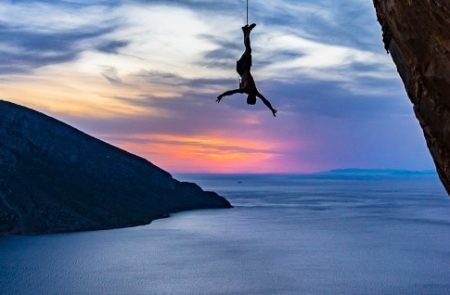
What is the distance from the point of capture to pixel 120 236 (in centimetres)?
11125

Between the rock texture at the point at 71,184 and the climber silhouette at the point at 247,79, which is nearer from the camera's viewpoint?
the climber silhouette at the point at 247,79

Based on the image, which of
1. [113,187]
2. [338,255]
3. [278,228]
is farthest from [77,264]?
[113,187]

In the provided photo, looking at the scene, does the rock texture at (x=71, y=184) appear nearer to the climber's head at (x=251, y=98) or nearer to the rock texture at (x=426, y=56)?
the rock texture at (x=426, y=56)

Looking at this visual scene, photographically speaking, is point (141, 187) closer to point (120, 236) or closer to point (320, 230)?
point (120, 236)

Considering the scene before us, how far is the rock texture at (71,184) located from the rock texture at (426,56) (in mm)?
108416

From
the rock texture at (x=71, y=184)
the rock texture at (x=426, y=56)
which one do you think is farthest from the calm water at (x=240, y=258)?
the rock texture at (x=426, y=56)

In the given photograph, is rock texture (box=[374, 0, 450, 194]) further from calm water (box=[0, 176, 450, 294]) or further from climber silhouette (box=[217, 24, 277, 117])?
calm water (box=[0, 176, 450, 294])

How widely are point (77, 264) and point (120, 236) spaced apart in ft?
88.5

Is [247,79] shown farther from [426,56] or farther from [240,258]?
[240,258]

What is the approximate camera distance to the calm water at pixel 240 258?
67250 mm

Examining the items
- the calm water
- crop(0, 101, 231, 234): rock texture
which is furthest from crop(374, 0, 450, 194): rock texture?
crop(0, 101, 231, 234): rock texture

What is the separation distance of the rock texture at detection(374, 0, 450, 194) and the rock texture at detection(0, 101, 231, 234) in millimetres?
108416

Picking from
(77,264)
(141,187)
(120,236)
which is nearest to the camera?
(77,264)

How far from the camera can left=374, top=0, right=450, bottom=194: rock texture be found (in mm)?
9953
